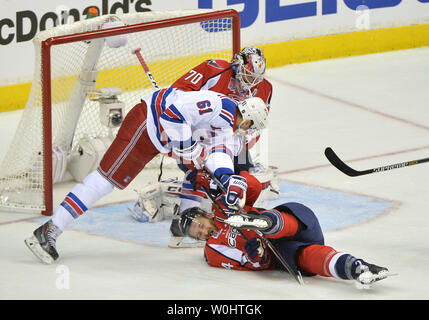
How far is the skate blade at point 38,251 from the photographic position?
459 cm

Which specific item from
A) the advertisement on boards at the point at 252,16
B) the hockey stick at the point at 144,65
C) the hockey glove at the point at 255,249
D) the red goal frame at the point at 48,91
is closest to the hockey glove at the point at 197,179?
the hockey glove at the point at 255,249

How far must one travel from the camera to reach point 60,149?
5934mm

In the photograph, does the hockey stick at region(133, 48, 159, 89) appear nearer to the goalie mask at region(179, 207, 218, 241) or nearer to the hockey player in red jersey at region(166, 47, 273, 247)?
the hockey player in red jersey at region(166, 47, 273, 247)

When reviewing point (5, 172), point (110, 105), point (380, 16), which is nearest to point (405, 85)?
point (380, 16)

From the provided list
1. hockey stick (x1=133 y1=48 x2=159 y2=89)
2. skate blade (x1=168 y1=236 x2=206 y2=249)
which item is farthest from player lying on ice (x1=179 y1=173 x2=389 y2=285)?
hockey stick (x1=133 y1=48 x2=159 y2=89)

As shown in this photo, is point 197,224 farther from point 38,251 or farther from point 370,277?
point 370,277

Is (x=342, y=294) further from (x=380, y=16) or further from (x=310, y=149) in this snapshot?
(x=380, y=16)

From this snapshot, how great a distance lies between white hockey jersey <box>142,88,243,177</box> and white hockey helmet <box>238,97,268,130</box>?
0.18 feet

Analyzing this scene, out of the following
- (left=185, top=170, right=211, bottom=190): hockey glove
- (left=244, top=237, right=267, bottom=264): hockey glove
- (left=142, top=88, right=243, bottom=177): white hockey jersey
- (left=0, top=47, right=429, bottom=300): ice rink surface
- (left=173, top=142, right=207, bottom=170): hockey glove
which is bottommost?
(left=0, top=47, right=429, bottom=300): ice rink surface

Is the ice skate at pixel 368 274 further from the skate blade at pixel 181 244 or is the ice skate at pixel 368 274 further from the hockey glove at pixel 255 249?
the skate blade at pixel 181 244

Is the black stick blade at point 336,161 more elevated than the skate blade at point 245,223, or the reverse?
the black stick blade at point 336,161

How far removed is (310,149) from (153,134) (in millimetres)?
2310

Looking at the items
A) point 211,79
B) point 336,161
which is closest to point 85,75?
point 211,79

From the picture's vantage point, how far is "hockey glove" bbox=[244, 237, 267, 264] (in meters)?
4.28
